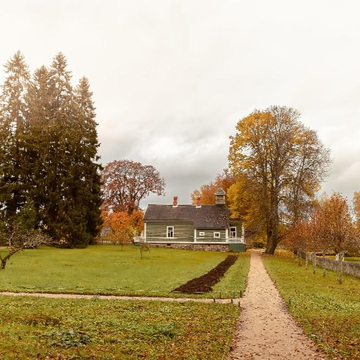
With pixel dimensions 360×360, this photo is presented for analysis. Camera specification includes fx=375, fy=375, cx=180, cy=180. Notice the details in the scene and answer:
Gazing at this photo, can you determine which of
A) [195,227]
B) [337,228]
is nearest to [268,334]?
[337,228]

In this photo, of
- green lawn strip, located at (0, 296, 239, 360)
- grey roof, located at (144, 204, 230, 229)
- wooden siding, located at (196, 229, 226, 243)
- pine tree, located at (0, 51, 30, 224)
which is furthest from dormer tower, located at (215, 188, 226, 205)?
green lawn strip, located at (0, 296, 239, 360)

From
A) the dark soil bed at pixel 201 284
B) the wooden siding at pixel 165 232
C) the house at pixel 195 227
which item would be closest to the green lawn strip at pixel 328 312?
the dark soil bed at pixel 201 284

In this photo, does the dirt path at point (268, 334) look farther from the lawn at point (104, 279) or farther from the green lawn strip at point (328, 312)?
the lawn at point (104, 279)

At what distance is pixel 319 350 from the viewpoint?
9.01 m

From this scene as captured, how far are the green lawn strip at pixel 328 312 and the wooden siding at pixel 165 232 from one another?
3236 centimetres

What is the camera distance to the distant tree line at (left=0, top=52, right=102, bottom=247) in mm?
46969

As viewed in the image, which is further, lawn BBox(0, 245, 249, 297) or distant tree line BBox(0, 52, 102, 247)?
distant tree line BBox(0, 52, 102, 247)

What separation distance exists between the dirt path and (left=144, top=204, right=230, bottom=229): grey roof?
121ft

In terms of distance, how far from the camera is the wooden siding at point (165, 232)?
5416 centimetres

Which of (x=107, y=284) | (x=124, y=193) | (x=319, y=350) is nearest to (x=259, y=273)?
(x=107, y=284)

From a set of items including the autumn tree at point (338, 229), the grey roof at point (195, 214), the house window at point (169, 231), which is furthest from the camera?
the house window at point (169, 231)

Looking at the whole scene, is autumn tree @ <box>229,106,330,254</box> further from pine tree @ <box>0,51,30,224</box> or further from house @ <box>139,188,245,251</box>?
pine tree @ <box>0,51,30,224</box>

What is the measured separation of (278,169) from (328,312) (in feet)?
95.4

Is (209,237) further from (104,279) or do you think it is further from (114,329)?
(114,329)
